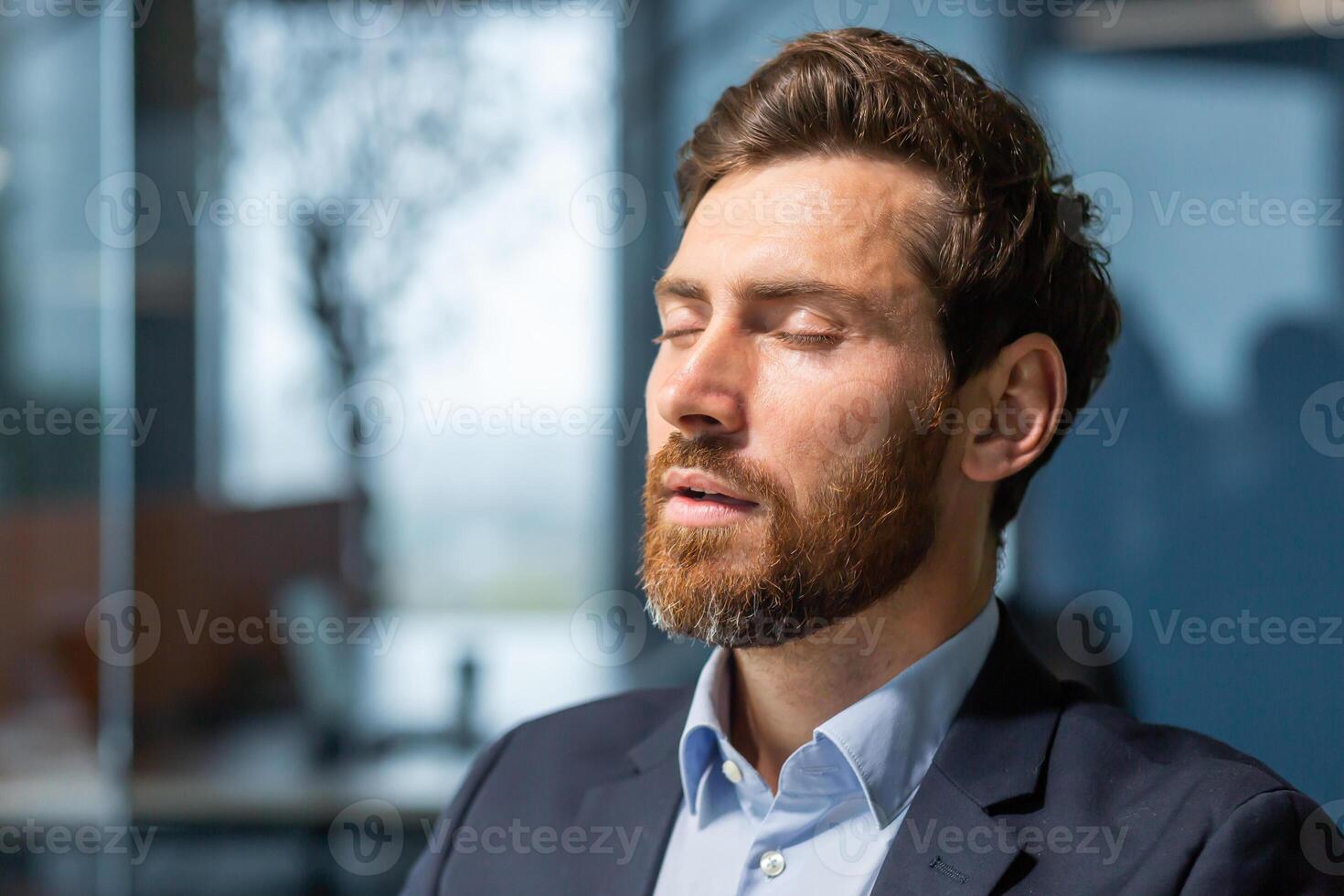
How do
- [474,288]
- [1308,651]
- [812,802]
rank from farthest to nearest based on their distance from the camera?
[474,288]
[1308,651]
[812,802]

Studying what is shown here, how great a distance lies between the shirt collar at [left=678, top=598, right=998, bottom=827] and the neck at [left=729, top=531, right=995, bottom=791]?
0.02 meters

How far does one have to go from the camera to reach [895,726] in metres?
1.25

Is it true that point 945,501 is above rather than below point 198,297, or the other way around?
below

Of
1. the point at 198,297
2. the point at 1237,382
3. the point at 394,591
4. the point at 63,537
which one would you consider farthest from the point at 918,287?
the point at 63,537

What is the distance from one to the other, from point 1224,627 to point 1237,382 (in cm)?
47

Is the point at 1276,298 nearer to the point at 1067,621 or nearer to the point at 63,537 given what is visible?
the point at 1067,621

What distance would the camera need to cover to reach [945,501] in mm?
1353

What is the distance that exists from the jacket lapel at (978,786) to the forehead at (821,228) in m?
0.44
